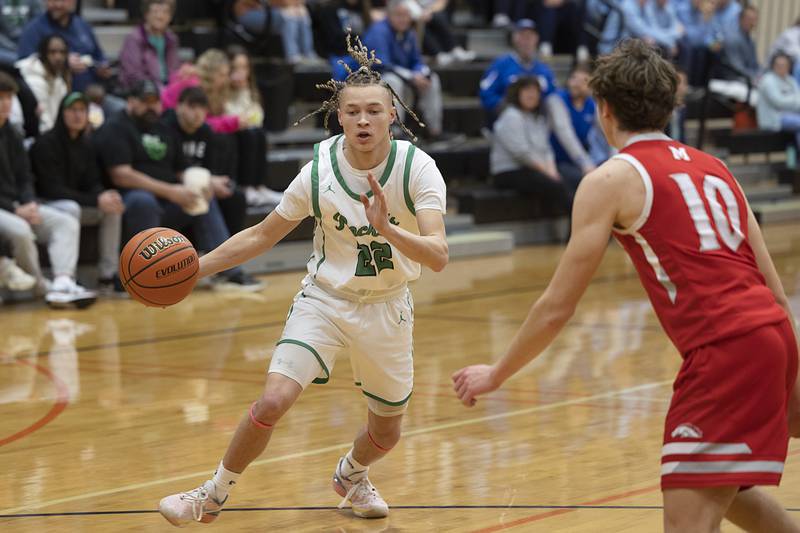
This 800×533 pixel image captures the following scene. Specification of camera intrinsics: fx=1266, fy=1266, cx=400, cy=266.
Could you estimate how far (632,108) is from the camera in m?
3.32

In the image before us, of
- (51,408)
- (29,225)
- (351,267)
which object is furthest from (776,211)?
(351,267)

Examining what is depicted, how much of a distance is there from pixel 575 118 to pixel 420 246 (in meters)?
10.5

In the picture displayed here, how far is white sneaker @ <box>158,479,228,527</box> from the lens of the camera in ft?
13.8

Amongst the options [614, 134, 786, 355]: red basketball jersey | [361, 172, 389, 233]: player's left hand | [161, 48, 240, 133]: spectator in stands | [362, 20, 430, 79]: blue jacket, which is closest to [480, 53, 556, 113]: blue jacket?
[362, 20, 430, 79]: blue jacket

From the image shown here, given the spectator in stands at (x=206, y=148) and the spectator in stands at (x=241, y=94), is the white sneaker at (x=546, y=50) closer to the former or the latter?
the spectator in stands at (x=241, y=94)

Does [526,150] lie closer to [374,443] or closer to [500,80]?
[500,80]

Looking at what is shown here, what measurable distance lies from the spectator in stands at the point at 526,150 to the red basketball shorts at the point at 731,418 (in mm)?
10250

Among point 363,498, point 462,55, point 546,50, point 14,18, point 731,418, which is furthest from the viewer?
point 546,50

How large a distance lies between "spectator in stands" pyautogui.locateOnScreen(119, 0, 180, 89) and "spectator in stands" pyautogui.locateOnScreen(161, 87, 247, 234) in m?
1.01

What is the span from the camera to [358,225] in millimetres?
4355

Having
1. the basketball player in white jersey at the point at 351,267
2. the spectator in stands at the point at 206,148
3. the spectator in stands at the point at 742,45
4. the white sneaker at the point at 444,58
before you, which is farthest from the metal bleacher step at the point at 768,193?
the basketball player in white jersey at the point at 351,267

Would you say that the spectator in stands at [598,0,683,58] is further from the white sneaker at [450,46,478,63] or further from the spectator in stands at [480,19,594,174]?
the spectator in stands at [480,19,594,174]

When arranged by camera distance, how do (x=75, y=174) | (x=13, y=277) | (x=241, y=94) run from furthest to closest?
(x=241, y=94) → (x=75, y=174) → (x=13, y=277)

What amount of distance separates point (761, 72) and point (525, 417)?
46.7ft
